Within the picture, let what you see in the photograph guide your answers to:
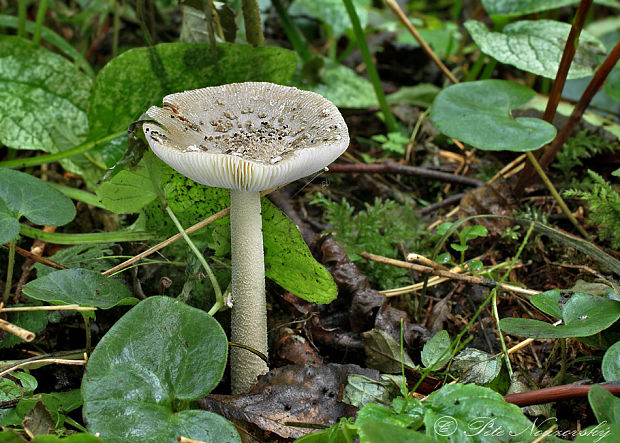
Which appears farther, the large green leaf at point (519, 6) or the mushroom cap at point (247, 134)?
the large green leaf at point (519, 6)

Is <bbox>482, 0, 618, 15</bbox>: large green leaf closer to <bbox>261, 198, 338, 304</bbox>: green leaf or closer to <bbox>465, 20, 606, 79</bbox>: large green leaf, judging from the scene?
<bbox>465, 20, 606, 79</bbox>: large green leaf

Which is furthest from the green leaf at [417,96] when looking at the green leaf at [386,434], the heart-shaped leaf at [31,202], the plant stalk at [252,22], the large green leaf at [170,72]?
the green leaf at [386,434]

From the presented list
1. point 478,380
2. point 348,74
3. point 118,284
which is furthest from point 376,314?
point 348,74

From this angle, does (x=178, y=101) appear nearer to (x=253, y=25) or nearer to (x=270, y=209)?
(x=270, y=209)

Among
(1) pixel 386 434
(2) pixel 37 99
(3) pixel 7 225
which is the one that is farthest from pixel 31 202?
(1) pixel 386 434

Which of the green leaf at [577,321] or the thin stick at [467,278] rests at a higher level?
the green leaf at [577,321]

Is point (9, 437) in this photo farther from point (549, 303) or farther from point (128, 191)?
point (549, 303)

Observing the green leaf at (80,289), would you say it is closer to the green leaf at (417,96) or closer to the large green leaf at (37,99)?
the large green leaf at (37,99)
